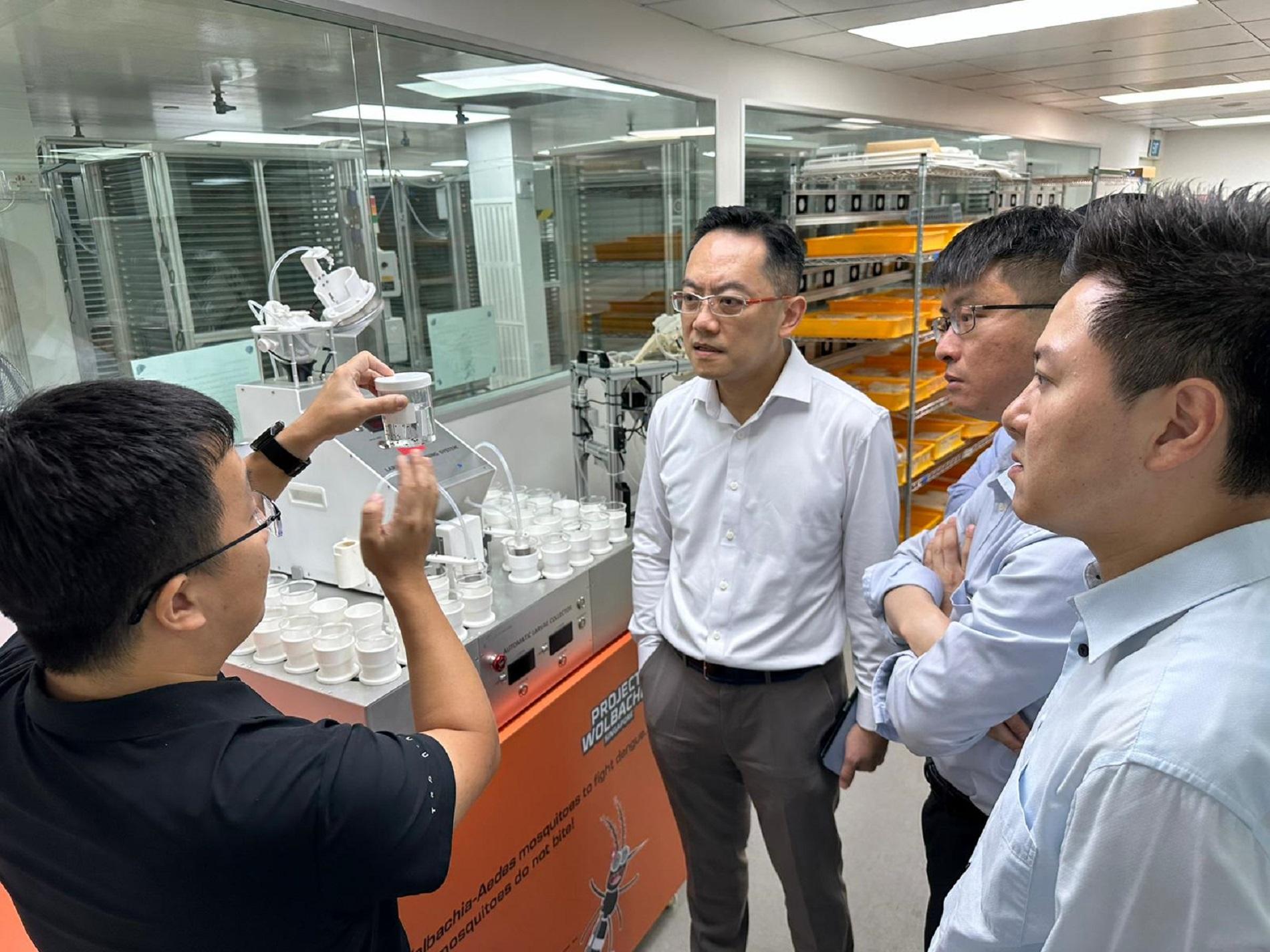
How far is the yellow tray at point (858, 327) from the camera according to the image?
3566mm

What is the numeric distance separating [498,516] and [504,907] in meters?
0.89

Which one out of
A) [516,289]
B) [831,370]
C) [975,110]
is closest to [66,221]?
[516,289]

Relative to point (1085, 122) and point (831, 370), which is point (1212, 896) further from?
point (1085, 122)

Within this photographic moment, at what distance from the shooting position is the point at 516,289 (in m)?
2.95

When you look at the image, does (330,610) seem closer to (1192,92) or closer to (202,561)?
(202,561)

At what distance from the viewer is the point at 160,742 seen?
2.46 ft

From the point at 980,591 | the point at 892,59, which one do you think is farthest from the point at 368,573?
the point at 892,59

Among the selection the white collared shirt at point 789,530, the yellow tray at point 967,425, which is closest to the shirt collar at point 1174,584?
the white collared shirt at point 789,530

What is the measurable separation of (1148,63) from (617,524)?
16.9 ft

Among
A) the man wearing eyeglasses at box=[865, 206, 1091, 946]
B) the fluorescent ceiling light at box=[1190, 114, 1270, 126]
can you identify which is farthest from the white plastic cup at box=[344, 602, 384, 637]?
the fluorescent ceiling light at box=[1190, 114, 1270, 126]

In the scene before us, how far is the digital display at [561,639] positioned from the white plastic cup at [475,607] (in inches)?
8.7

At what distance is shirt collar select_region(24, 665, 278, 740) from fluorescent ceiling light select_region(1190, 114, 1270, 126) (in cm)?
1051

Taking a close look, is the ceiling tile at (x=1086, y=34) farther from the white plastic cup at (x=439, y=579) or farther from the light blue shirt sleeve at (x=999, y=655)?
the light blue shirt sleeve at (x=999, y=655)

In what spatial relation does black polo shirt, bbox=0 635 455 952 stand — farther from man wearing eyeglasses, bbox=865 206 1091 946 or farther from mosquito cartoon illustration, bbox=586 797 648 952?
mosquito cartoon illustration, bbox=586 797 648 952
